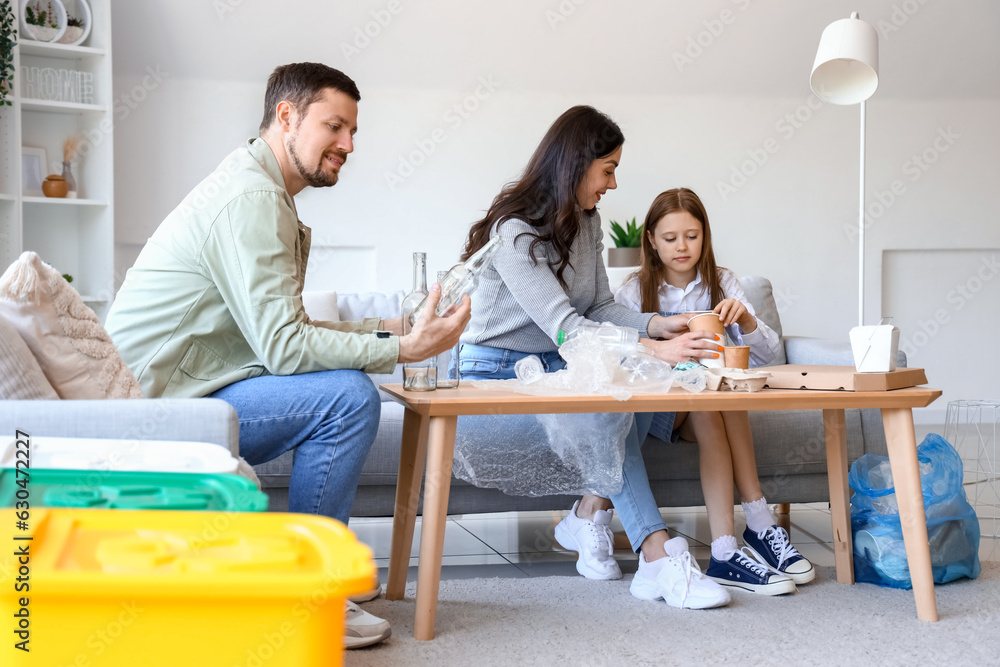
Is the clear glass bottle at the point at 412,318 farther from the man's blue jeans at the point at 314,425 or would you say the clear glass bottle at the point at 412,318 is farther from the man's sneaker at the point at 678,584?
the man's sneaker at the point at 678,584

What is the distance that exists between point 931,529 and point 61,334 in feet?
5.43

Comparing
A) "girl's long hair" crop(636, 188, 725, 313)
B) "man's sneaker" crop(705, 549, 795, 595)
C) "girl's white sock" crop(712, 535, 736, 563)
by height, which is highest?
"girl's long hair" crop(636, 188, 725, 313)

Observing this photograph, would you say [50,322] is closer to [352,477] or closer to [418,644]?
[352,477]

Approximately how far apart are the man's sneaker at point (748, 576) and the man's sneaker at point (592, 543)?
0.70ft

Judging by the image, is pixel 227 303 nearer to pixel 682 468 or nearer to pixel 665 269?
pixel 682 468

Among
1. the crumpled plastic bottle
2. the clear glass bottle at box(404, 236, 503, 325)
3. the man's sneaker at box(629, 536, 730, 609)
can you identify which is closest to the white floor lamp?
the man's sneaker at box(629, 536, 730, 609)

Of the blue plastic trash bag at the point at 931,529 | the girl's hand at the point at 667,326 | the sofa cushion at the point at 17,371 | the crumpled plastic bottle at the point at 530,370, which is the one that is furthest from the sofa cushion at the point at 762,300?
the sofa cushion at the point at 17,371

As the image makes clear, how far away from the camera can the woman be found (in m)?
1.90

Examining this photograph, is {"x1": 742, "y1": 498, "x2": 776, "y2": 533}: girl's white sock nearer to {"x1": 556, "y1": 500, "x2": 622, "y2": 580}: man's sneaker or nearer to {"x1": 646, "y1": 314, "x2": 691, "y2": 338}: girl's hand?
{"x1": 556, "y1": 500, "x2": 622, "y2": 580}: man's sneaker

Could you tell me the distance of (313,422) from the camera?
1445 millimetres

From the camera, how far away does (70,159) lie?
12.4 feet

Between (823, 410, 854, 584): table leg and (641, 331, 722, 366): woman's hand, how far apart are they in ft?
1.13

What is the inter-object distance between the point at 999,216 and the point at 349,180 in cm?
339

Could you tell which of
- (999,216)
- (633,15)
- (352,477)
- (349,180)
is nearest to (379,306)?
(352,477)
